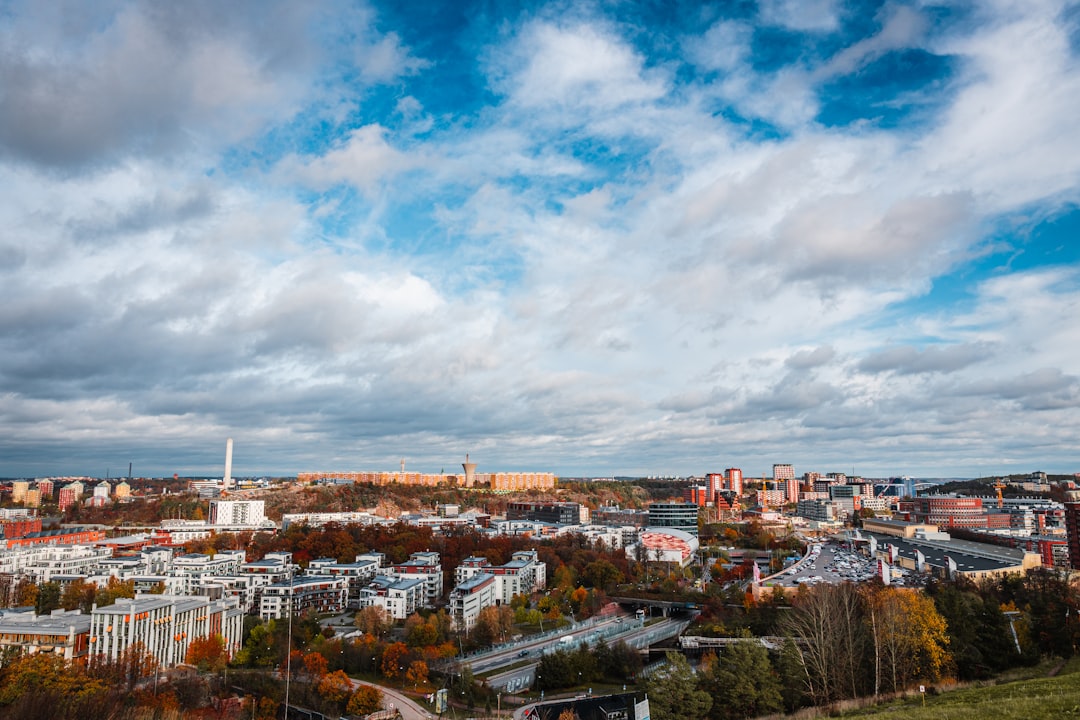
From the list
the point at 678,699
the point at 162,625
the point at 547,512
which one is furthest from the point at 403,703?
the point at 547,512

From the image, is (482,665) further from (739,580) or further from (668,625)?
(739,580)

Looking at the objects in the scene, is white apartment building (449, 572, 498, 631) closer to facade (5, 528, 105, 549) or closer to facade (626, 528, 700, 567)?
facade (626, 528, 700, 567)

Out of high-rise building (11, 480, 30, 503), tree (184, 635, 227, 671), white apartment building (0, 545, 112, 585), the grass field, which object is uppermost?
the grass field

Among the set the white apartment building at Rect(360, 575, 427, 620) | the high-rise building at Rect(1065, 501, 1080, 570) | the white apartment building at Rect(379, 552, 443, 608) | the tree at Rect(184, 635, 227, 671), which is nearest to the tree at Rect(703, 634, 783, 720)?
the tree at Rect(184, 635, 227, 671)

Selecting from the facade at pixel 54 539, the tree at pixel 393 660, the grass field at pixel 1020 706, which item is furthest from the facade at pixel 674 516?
the grass field at pixel 1020 706

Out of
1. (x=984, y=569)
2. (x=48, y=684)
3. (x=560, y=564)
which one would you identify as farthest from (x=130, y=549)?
(x=984, y=569)

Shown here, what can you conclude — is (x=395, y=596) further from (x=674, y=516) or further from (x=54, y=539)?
(x=674, y=516)
